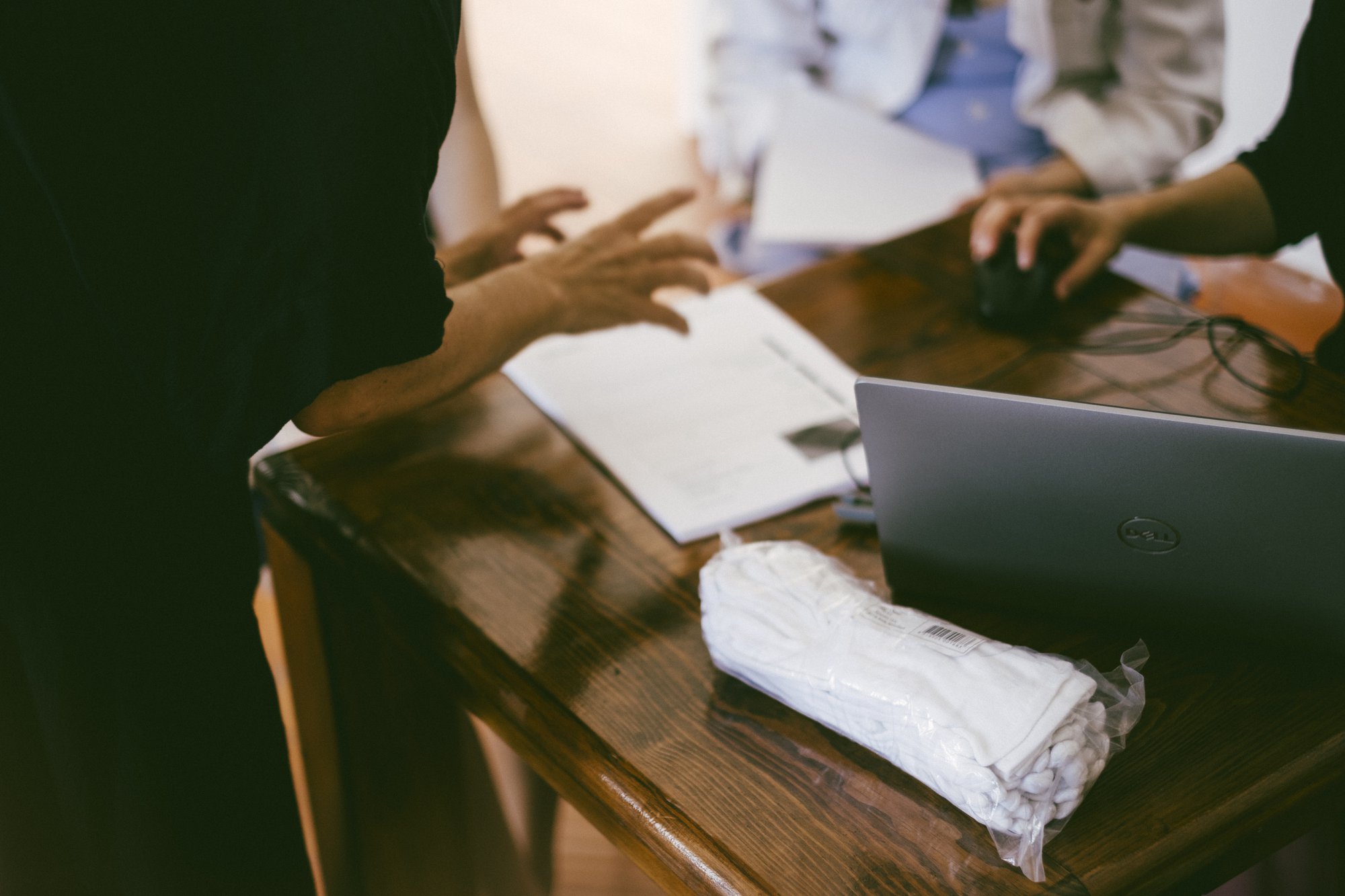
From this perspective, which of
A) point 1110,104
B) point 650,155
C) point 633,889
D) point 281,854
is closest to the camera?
point 281,854

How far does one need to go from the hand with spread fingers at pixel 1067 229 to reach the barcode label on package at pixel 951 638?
523mm

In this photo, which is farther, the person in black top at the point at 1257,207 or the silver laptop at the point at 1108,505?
the person in black top at the point at 1257,207

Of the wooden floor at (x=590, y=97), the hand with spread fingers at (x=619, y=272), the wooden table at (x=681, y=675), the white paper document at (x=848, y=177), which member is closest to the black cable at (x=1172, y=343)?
the wooden table at (x=681, y=675)

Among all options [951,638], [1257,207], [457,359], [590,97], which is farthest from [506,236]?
[590,97]

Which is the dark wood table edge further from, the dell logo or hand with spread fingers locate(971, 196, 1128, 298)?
hand with spread fingers locate(971, 196, 1128, 298)

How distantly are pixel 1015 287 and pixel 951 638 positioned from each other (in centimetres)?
50

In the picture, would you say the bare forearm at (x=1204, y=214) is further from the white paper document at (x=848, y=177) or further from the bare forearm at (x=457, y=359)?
the bare forearm at (x=457, y=359)

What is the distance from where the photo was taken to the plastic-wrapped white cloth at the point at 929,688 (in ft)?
1.85

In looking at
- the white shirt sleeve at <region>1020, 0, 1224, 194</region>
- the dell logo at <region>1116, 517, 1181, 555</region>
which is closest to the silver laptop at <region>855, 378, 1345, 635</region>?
the dell logo at <region>1116, 517, 1181, 555</region>

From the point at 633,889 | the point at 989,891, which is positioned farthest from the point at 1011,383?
the point at 633,889

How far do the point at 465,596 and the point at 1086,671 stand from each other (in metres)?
0.41

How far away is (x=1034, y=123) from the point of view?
1.71 meters

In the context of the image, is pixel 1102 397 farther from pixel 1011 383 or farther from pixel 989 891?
pixel 989 891

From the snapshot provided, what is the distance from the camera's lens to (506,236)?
105 cm
